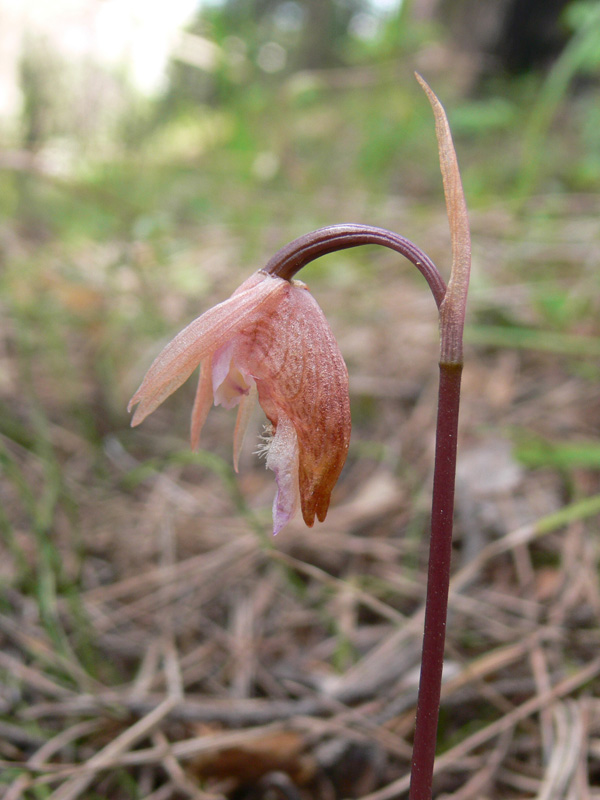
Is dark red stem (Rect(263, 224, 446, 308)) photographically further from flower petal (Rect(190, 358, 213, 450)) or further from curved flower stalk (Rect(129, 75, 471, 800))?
flower petal (Rect(190, 358, 213, 450))

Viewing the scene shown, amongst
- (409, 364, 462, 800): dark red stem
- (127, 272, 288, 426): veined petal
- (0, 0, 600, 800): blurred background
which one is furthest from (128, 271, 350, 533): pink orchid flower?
(0, 0, 600, 800): blurred background

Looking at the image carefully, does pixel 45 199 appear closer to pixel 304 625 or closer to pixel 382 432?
pixel 382 432

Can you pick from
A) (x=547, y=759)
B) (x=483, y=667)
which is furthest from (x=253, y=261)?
(x=547, y=759)

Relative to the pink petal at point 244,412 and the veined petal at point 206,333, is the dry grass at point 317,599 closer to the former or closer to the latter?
the pink petal at point 244,412

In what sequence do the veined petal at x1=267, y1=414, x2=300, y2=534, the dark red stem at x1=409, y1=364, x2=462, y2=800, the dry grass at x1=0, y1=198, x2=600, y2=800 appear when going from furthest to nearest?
1. the dry grass at x1=0, y1=198, x2=600, y2=800
2. the veined petal at x1=267, y1=414, x2=300, y2=534
3. the dark red stem at x1=409, y1=364, x2=462, y2=800

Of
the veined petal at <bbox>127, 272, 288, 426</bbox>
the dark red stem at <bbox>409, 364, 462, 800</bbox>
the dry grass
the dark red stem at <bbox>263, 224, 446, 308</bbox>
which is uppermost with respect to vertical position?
the dark red stem at <bbox>263, 224, 446, 308</bbox>

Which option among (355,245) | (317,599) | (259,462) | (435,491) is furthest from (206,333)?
(259,462)

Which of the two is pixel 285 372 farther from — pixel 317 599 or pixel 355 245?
pixel 317 599
